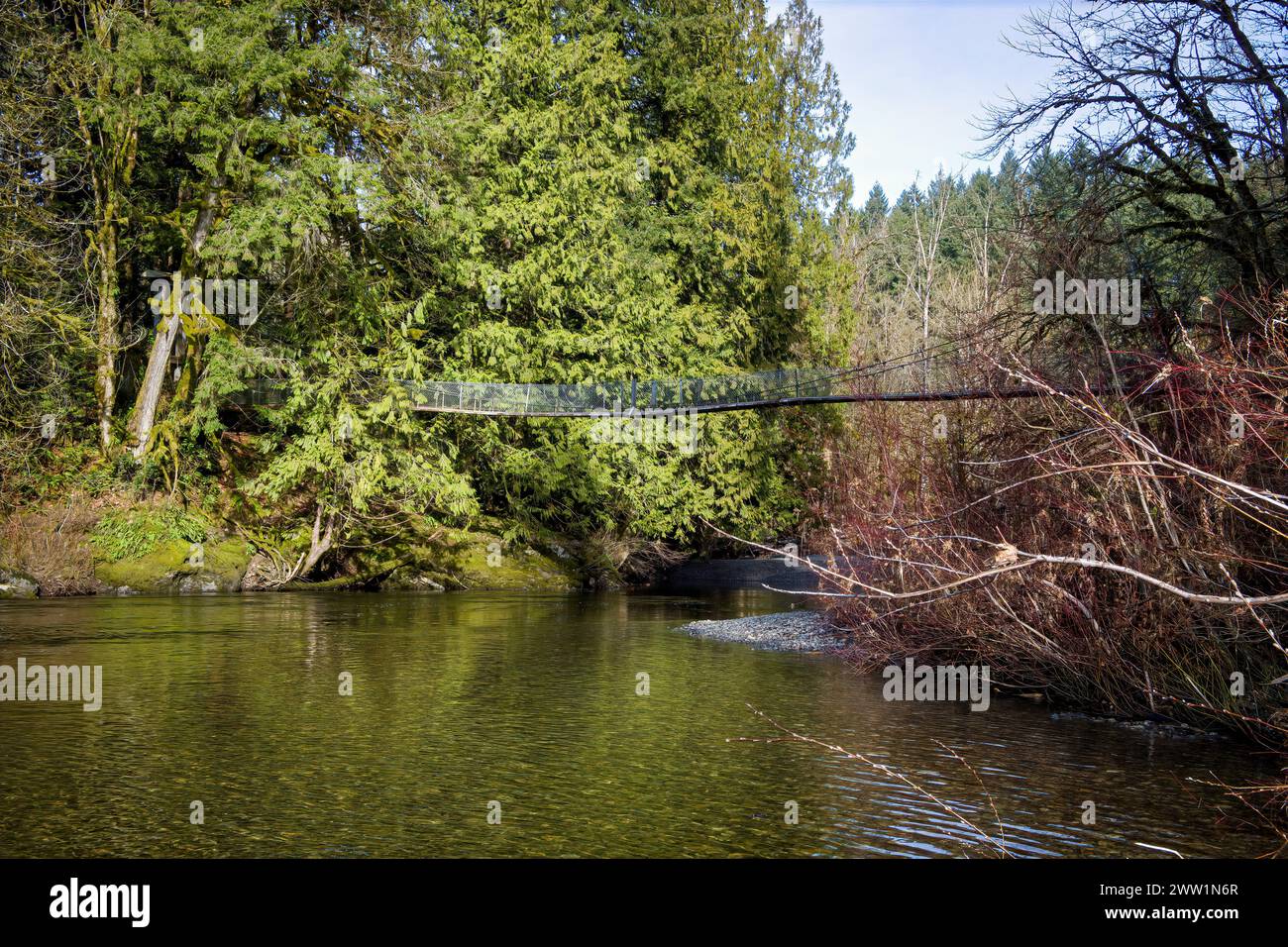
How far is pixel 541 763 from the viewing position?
758 centimetres

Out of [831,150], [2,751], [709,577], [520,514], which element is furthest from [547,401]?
[2,751]

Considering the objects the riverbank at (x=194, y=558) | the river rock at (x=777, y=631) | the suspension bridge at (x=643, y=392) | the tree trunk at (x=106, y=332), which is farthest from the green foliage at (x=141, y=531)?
the river rock at (x=777, y=631)

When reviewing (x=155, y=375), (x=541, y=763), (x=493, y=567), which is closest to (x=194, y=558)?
(x=155, y=375)

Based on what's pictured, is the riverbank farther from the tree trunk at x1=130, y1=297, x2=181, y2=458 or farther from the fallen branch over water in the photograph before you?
the fallen branch over water

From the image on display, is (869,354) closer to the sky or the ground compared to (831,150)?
closer to the ground

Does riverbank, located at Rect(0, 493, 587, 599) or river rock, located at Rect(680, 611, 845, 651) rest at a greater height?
riverbank, located at Rect(0, 493, 587, 599)

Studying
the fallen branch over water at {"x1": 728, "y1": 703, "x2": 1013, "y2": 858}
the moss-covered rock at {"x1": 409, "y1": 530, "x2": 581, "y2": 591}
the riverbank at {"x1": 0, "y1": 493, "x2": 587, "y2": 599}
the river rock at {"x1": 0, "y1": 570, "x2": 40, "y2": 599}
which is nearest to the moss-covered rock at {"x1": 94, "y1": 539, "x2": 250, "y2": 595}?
the riverbank at {"x1": 0, "y1": 493, "x2": 587, "y2": 599}

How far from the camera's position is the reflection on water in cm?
592

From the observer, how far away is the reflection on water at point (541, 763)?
5.92 m

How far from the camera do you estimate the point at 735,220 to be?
95.3 ft
